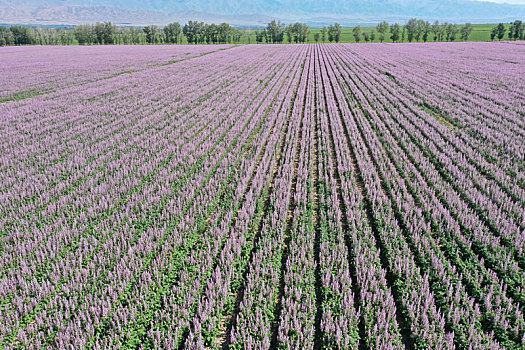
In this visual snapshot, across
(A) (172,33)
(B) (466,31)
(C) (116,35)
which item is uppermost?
(C) (116,35)

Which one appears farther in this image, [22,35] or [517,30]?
[22,35]

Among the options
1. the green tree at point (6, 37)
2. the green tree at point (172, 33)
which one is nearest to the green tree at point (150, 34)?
the green tree at point (172, 33)

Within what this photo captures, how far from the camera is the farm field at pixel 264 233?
4.90 meters

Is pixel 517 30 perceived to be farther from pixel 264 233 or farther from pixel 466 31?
pixel 264 233

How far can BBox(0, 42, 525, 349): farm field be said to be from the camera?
4.90m

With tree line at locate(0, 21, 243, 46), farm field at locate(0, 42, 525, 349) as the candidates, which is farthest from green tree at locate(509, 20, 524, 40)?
farm field at locate(0, 42, 525, 349)

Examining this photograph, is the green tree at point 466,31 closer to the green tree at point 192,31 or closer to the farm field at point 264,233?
the green tree at point 192,31

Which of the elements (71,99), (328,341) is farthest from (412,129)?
(71,99)

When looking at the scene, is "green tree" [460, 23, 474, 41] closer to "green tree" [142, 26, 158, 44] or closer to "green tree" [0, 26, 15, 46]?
"green tree" [142, 26, 158, 44]

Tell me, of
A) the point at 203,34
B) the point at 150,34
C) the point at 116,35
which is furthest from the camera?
the point at 116,35

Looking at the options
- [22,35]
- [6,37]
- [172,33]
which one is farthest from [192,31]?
[6,37]

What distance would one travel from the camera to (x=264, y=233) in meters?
7.22

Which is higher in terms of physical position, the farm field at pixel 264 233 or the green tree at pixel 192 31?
the green tree at pixel 192 31

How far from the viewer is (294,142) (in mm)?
13469
